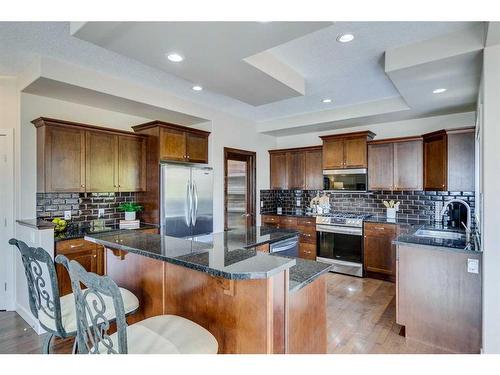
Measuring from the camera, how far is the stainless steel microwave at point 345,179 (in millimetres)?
4973

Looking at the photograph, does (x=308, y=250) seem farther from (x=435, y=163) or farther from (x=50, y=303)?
(x=50, y=303)

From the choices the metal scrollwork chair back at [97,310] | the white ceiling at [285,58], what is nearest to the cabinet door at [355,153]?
the white ceiling at [285,58]

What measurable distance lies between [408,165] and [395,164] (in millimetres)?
188

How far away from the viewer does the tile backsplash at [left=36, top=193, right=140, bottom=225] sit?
3.55m

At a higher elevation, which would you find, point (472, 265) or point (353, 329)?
point (472, 265)

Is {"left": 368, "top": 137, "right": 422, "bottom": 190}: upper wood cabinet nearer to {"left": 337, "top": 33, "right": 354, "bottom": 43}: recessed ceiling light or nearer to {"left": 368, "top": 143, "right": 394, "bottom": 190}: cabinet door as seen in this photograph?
{"left": 368, "top": 143, "right": 394, "bottom": 190}: cabinet door

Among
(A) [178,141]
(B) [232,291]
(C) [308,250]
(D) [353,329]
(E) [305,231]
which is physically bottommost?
(D) [353,329]

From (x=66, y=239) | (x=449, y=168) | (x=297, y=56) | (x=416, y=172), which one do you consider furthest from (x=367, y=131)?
(x=66, y=239)

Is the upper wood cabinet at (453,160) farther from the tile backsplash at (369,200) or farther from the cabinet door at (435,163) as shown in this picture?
the tile backsplash at (369,200)

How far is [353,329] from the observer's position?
2.89m

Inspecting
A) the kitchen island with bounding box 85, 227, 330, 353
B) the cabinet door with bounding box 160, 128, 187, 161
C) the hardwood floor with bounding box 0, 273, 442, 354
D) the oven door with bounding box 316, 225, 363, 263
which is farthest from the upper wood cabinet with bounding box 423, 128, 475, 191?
the cabinet door with bounding box 160, 128, 187, 161

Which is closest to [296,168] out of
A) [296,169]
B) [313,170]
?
[296,169]

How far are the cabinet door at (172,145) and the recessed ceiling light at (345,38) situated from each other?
8.73 feet

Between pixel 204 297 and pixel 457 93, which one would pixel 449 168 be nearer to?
pixel 457 93
